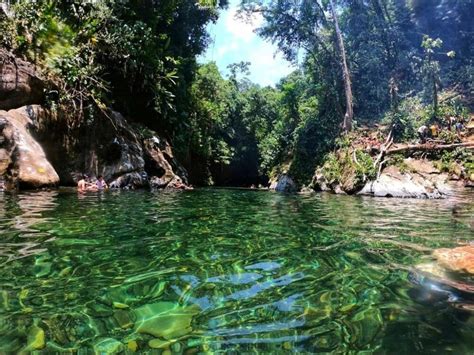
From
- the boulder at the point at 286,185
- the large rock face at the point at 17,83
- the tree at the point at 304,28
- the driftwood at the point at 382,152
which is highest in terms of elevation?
the tree at the point at 304,28

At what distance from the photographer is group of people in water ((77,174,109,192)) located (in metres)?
13.4

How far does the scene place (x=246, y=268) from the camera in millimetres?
3615

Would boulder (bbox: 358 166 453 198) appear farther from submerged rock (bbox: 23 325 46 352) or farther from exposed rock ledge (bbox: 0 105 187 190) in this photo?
submerged rock (bbox: 23 325 46 352)

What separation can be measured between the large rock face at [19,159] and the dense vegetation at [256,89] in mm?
2458

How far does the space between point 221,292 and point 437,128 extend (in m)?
22.8

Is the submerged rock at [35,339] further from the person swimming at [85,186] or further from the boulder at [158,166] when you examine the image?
the boulder at [158,166]

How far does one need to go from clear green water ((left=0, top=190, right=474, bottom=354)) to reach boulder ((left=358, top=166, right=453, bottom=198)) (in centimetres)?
1041

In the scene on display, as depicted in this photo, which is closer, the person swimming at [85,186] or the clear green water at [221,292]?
the clear green water at [221,292]

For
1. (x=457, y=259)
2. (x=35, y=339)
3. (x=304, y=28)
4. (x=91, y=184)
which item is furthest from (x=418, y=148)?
(x=35, y=339)

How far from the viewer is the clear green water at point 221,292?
7.23 ft

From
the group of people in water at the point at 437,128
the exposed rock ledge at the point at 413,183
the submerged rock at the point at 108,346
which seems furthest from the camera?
the group of people in water at the point at 437,128

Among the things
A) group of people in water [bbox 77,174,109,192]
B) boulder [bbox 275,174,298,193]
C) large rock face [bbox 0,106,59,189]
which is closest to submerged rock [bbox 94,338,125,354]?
large rock face [bbox 0,106,59,189]

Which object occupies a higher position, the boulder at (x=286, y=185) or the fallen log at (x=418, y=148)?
the fallen log at (x=418, y=148)

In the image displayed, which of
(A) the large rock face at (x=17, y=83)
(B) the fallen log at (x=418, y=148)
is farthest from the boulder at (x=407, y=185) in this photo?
(A) the large rock face at (x=17, y=83)
